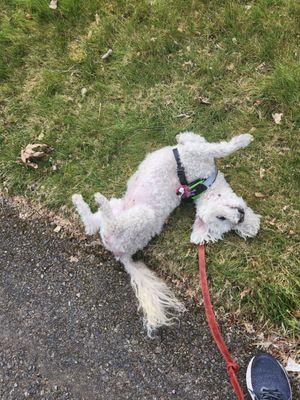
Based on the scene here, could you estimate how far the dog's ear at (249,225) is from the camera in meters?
3.56

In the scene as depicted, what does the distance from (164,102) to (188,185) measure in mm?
1091

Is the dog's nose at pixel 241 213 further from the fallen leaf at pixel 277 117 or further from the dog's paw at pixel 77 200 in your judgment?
the dog's paw at pixel 77 200

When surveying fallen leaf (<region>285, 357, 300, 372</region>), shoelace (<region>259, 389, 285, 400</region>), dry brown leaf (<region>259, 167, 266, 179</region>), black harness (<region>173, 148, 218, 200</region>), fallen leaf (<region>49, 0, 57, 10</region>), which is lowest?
shoelace (<region>259, 389, 285, 400</region>)

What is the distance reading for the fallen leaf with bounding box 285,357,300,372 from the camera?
320 cm

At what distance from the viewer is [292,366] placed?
3219 millimetres

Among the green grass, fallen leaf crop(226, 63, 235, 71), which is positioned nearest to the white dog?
the green grass

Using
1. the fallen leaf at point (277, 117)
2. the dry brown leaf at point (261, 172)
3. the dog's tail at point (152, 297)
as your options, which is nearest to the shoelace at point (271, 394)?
the dog's tail at point (152, 297)

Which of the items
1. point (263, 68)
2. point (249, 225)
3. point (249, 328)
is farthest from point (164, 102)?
point (249, 328)

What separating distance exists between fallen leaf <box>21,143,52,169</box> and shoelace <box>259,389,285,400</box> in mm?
2746

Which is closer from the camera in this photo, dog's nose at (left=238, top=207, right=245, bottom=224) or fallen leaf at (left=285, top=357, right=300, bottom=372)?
fallen leaf at (left=285, top=357, right=300, bottom=372)

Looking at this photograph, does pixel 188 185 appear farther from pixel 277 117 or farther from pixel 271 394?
pixel 271 394

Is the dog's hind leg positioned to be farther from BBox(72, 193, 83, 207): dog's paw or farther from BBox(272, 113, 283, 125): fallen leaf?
BBox(272, 113, 283, 125): fallen leaf

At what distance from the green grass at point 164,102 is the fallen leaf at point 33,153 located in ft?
0.26

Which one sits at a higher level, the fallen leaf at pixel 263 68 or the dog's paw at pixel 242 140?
the fallen leaf at pixel 263 68
